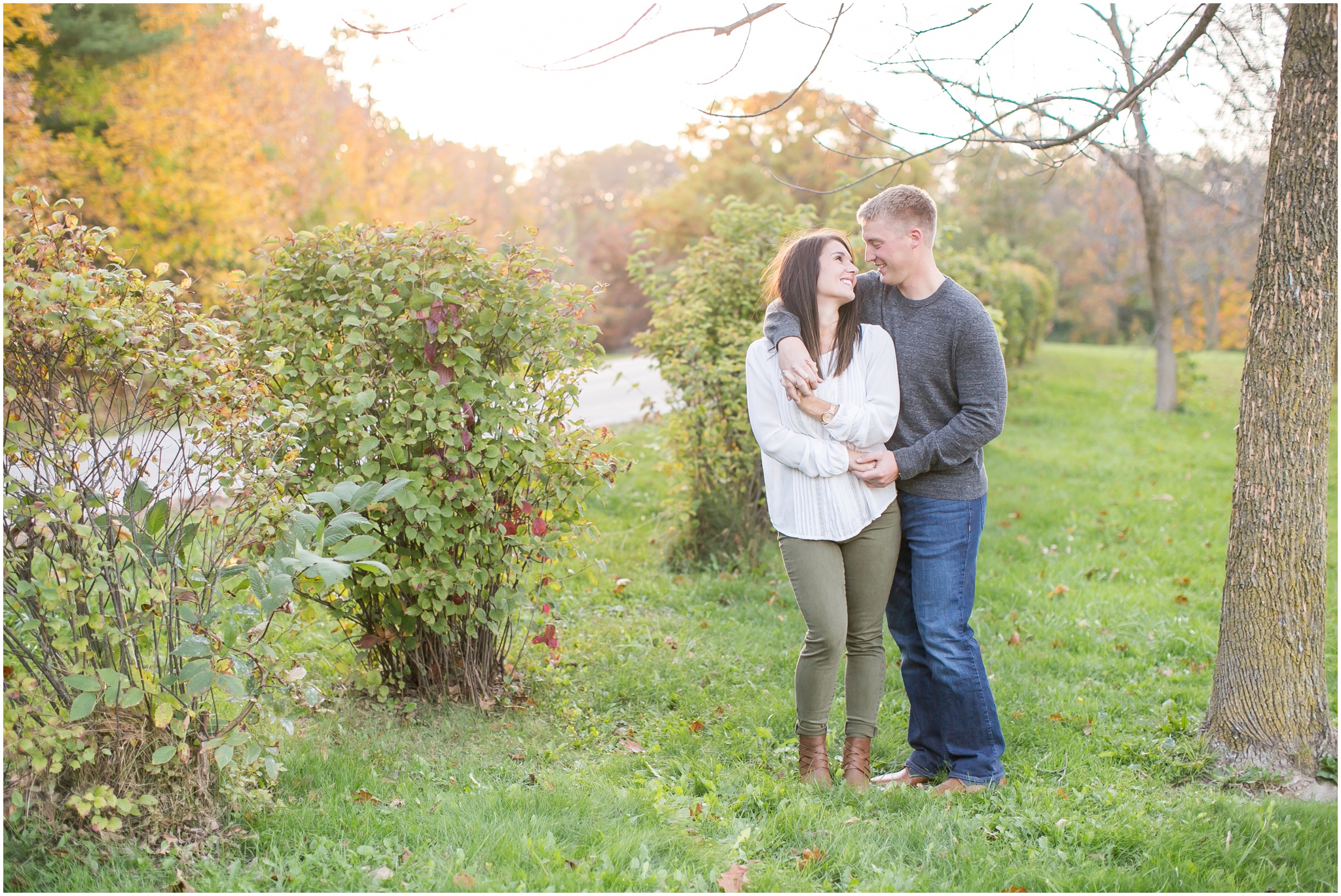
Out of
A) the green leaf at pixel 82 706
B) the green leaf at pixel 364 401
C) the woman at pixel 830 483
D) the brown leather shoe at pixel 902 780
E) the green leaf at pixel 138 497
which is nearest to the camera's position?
the green leaf at pixel 82 706

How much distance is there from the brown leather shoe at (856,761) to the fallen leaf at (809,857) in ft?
1.69

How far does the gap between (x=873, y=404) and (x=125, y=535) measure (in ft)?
7.39

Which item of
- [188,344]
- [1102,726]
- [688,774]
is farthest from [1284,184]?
[188,344]

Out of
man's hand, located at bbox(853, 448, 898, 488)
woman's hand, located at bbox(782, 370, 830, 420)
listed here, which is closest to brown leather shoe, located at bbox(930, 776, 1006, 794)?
man's hand, located at bbox(853, 448, 898, 488)

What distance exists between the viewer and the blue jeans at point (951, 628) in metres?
3.22

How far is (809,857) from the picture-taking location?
2.68m

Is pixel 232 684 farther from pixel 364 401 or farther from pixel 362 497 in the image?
pixel 364 401

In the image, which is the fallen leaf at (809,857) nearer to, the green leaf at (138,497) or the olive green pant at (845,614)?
the olive green pant at (845,614)

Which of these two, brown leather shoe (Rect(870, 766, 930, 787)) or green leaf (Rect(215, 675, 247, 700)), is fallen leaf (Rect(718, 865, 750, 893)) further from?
green leaf (Rect(215, 675, 247, 700))

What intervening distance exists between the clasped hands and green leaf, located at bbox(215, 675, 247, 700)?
184 centimetres

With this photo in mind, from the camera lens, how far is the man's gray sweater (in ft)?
10.3

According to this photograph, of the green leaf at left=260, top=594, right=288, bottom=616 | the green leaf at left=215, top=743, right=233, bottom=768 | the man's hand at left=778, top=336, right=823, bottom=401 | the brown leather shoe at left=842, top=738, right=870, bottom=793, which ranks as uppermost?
the man's hand at left=778, top=336, right=823, bottom=401

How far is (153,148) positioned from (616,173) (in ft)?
134

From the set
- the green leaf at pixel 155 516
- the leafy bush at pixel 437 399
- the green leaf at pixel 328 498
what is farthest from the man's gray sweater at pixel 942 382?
the green leaf at pixel 155 516
